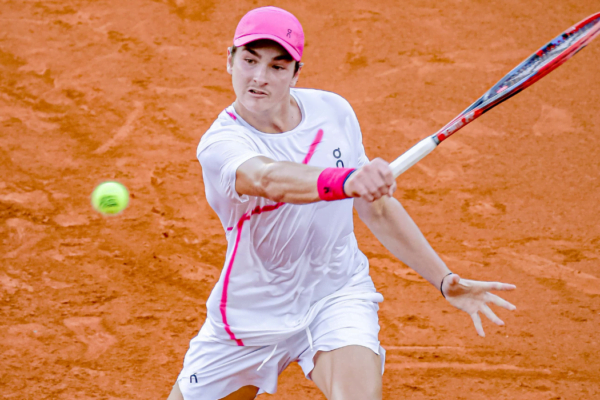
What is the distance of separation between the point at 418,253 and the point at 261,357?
2.90 ft

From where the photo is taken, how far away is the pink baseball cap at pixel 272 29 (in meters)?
2.88

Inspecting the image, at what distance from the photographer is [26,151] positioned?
21.2ft

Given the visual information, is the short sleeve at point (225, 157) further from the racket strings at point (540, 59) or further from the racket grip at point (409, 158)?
the racket strings at point (540, 59)

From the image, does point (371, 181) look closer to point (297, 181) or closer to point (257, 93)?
point (297, 181)

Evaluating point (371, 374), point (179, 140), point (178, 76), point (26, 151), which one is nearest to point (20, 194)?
point (26, 151)

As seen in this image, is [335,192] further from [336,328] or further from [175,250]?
[175,250]

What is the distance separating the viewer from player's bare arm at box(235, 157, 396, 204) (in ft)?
7.54

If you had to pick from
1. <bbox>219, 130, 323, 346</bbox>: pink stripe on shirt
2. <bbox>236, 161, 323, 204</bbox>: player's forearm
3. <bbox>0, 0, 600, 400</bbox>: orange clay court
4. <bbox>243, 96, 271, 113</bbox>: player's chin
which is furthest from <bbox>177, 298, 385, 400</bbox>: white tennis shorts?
<bbox>0, 0, 600, 400</bbox>: orange clay court

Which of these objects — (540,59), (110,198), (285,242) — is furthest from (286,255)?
(110,198)

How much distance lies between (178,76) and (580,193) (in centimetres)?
411

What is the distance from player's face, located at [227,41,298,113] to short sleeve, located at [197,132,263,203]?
17 centimetres

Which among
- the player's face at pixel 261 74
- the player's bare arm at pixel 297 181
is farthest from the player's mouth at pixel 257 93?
the player's bare arm at pixel 297 181

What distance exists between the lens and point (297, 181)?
2500 millimetres

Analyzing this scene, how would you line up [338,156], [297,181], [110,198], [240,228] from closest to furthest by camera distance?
[297,181] → [240,228] → [338,156] → [110,198]
